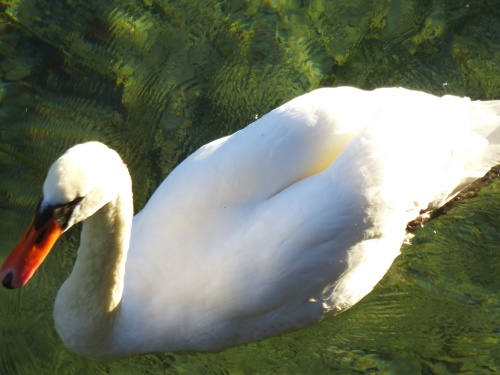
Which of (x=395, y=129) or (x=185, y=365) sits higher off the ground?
(x=395, y=129)

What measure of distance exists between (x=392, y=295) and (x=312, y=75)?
6.18ft

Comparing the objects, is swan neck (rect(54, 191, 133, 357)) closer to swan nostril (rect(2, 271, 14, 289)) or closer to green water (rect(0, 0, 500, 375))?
swan nostril (rect(2, 271, 14, 289))

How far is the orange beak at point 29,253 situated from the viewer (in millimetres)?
3498

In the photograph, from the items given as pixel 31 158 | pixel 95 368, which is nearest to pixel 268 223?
pixel 95 368

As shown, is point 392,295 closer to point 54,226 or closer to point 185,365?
point 185,365

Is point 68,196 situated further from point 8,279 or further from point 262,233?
point 262,233

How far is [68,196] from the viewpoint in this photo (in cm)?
336

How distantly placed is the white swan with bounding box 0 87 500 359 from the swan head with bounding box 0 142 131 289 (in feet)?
0.80

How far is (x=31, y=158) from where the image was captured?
18.6 feet

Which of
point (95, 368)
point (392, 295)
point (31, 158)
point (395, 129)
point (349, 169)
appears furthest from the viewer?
point (31, 158)

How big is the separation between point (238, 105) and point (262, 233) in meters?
2.10

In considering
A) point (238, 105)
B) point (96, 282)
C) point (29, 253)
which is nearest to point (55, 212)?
point (29, 253)

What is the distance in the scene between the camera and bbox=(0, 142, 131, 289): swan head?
333cm

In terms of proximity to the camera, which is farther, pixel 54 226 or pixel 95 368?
pixel 95 368
